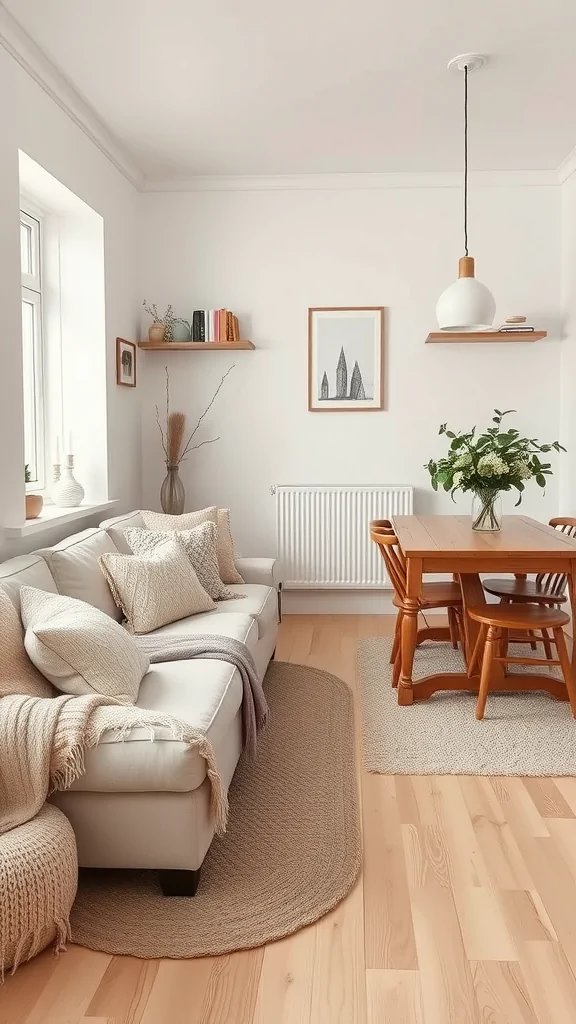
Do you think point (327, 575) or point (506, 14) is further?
point (327, 575)

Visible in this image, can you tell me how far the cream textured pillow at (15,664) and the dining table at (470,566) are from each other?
166 cm

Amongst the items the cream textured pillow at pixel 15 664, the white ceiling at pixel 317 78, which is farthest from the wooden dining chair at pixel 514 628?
the white ceiling at pixel 317 78

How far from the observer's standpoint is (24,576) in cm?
287

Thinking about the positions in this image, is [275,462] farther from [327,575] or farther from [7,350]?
[7,350]

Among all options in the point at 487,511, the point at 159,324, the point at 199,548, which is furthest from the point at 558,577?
the point at 159,324

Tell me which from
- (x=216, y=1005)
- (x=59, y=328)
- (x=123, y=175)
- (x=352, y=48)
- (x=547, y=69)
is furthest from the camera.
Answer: (x=123, y=175)

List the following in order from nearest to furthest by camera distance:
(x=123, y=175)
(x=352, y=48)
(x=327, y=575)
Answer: (x=352, y=48), (x=123, y=175), (x=327, y=575)

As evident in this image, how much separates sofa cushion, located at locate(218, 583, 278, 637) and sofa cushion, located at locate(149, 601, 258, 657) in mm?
102

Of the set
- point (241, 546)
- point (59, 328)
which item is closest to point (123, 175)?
point (59, 328)

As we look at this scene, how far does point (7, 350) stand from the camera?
3326mm

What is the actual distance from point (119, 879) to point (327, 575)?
3313 millimetres

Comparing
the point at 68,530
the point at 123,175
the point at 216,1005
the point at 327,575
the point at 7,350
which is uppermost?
the point at 123,175

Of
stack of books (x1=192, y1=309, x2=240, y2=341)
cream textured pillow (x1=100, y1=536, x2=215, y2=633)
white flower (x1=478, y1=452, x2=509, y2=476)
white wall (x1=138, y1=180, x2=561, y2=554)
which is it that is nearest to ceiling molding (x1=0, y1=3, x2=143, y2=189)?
white wall (x1=138, y1=180, x2=561, y2=554)

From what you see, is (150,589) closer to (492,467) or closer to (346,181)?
(492,467)
